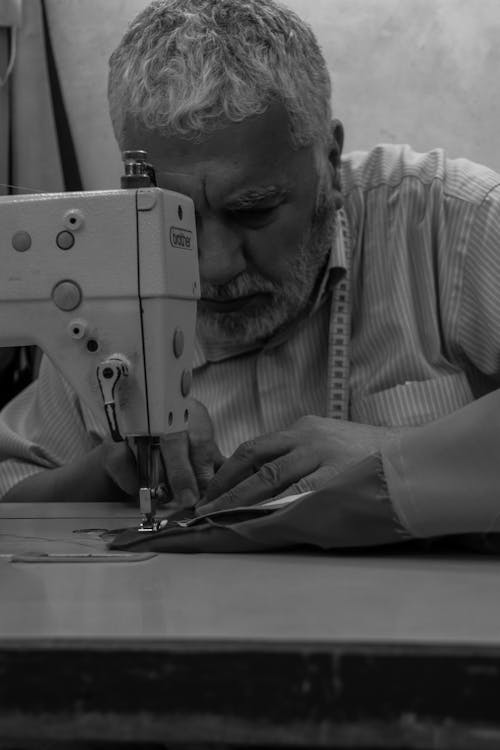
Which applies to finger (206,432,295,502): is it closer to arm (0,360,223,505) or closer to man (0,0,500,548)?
man (0,0,500,548)

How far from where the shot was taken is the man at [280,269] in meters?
1.53

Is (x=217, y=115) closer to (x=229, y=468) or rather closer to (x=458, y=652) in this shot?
(x=229, y=468)

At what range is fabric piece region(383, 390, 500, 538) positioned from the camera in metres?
0.92

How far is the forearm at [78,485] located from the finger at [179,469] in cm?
18

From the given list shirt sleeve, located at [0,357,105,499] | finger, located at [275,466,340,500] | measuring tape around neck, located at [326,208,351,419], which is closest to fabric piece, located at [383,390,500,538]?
finger, located at [275,466,340,500]

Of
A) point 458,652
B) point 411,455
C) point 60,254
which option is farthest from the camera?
point 60,254

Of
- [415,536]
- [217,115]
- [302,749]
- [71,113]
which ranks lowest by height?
[302,749]

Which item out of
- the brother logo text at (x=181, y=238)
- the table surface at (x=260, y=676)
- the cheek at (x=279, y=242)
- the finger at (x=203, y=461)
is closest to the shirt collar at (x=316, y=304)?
the cheek at (x=279, y=242)

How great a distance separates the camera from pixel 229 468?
1315 mm

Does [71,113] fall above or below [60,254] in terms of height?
A: above

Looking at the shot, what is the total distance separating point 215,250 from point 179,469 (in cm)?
32

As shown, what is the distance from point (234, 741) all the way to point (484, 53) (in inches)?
103

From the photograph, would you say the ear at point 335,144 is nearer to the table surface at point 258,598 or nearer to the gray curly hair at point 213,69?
the gray curly hair at point 213,69

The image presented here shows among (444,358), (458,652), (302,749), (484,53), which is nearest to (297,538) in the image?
(302,749)
